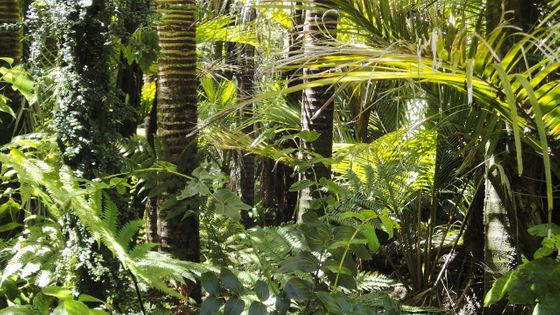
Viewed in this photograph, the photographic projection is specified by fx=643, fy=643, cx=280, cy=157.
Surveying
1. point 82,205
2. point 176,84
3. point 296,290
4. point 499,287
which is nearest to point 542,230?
point 499,287

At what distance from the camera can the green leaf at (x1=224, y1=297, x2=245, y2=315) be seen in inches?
62.0

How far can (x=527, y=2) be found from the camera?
2502 mm

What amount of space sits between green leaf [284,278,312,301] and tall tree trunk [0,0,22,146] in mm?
2210

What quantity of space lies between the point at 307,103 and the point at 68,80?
1.95 metres

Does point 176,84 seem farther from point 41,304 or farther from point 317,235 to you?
point 41,304

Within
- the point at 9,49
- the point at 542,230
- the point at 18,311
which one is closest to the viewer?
the point at 18,311

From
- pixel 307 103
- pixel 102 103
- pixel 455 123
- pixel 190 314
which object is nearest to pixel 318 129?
pixel 307 103

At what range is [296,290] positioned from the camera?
1598 millimetres

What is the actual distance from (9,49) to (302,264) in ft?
8.03

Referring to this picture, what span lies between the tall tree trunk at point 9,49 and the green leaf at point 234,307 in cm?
214

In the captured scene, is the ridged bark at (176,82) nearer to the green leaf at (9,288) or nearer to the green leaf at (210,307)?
the green leaf at (9,288)

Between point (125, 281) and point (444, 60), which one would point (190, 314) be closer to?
point (125, 281)

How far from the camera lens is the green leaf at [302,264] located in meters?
1.67

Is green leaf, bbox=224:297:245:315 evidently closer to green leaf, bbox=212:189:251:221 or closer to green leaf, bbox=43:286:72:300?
green leaf, bbox=212:189:251:221
